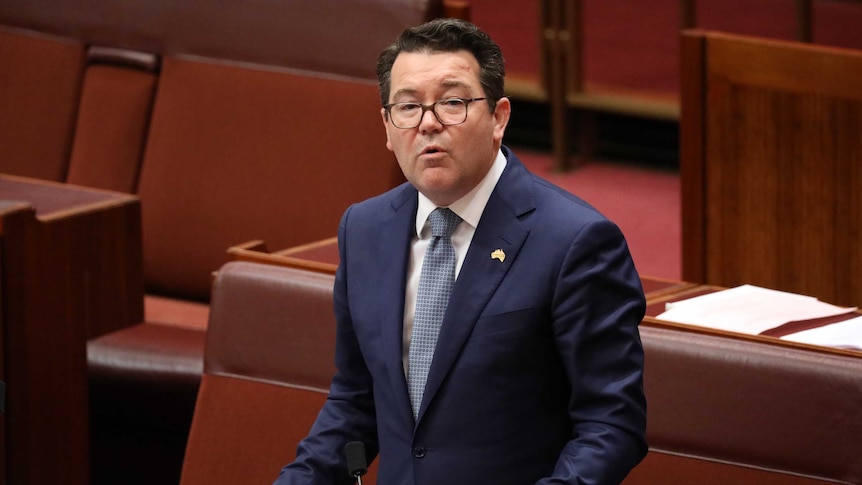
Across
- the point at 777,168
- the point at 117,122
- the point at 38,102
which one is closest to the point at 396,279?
the point at 777,168

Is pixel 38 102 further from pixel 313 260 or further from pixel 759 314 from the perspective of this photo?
pixel 759 314

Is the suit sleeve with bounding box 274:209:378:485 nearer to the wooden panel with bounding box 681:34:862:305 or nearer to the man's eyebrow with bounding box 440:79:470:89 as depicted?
the man's eyebrow with bounding box 440:79:470:89

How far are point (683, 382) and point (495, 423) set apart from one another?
1.11 feet

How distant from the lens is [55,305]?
1737mm

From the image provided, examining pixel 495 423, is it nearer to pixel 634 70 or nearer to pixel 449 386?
pixel 449 386

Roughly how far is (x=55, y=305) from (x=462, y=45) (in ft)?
2.83

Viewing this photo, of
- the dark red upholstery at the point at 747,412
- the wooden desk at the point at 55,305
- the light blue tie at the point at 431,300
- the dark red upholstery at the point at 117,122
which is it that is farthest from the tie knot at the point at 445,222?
the dark red upholstery at the point at 117,122

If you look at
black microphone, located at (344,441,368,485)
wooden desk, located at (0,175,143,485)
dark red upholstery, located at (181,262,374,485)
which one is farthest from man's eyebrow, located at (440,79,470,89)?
wooden desk, located at (0,175,143,485)

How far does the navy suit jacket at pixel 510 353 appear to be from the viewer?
101 centimetres

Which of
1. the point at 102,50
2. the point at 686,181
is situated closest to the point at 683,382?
the point at 686,181

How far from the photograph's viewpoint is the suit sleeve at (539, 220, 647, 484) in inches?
39.4

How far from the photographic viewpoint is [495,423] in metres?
1.07

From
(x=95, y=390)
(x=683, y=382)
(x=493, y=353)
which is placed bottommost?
(x=95, y=390)

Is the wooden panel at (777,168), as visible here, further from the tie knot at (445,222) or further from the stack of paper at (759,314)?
the tie knot at (445,222)
